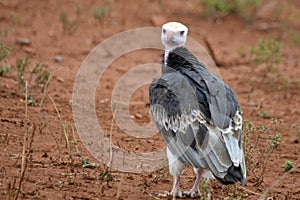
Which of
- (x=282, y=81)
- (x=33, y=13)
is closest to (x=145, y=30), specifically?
(x=33, y=13)

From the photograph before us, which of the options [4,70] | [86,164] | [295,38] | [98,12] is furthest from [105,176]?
[295,38]

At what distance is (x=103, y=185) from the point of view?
5469 mm

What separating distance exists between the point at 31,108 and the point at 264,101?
347 centimetres

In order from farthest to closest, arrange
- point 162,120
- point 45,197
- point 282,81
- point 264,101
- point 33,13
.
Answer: point 33,13
point 282,81
point 264,101
point 162,120
point 45,197

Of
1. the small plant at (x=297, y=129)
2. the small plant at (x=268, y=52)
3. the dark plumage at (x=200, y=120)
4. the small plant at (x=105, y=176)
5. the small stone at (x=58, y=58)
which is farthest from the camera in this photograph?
the small stone at (x=58, y=58)

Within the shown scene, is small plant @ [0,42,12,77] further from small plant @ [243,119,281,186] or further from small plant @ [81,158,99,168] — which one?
small plant @ [243,119,281,186]

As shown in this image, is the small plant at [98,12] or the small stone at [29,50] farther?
the small plant at [98,12]

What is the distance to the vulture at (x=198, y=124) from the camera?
525cm

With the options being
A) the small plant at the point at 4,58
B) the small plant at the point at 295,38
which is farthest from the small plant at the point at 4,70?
the small plant at the point at 295,38

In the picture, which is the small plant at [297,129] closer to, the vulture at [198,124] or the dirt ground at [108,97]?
the dirt ground at [108,97]

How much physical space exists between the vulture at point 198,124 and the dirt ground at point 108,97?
0.24 m

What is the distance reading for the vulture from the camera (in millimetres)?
5250

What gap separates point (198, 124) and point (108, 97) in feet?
Result: 10.5

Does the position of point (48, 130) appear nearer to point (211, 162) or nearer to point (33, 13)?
point (211, 162)
